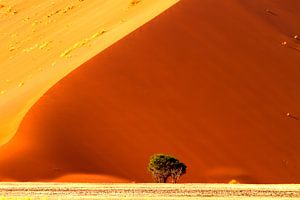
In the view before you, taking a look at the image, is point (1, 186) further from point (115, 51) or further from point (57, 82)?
point (115, 51)

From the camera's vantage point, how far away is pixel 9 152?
26266 mm

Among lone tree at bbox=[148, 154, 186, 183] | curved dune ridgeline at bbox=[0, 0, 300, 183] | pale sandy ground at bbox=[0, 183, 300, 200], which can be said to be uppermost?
curved dune ridgeline at bbox=[0, 0, 300, 183]

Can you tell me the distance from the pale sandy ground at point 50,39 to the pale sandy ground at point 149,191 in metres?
6.22

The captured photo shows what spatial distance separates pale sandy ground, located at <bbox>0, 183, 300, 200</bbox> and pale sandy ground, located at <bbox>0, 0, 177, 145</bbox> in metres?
6.22

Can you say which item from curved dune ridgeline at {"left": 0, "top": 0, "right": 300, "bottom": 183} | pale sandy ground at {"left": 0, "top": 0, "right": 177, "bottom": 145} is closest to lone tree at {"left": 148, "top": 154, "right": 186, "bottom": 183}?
curved dune ridgeline at {"left": 0, "top": 0, "right": 300, "bottom": 183}

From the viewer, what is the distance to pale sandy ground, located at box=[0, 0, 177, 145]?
31.1m

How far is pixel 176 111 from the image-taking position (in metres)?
Result: 28.8

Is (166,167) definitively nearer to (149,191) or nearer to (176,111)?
(149,191)

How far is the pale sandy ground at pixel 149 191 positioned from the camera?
19.6 metres

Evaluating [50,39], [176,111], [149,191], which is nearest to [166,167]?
[149,191]

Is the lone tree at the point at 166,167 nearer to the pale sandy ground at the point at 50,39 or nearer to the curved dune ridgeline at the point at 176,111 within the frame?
the curved dune ridgeline at the point at 176,111

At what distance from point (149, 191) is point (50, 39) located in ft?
81.4

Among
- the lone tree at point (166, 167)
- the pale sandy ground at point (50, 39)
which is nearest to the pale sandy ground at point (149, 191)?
the lone tree at point (166, 167)

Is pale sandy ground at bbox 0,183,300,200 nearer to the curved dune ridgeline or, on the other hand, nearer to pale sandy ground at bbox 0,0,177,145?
the curved dune ridgeline
